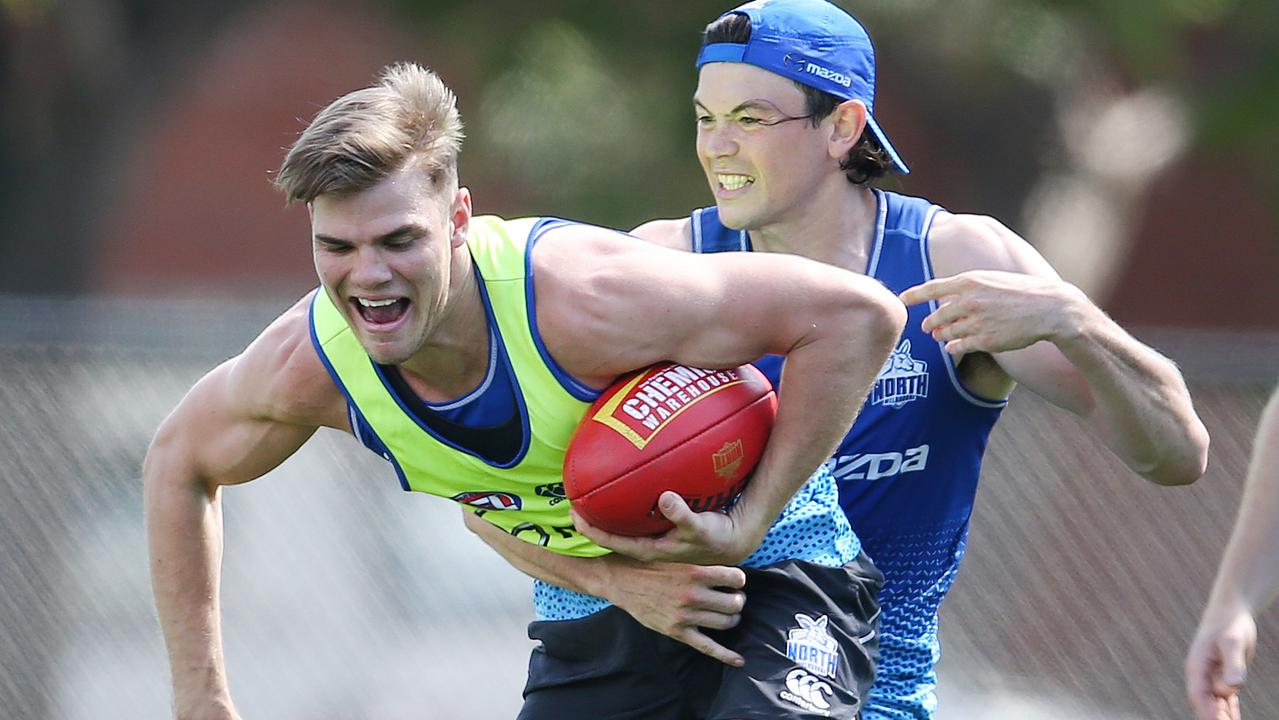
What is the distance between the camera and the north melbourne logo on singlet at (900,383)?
175 inches

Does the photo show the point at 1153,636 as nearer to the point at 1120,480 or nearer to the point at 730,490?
the point at 1120,480

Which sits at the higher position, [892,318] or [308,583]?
[892,318]

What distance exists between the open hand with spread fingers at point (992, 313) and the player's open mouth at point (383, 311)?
1078mm

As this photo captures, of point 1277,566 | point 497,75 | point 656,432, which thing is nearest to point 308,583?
point 656,432

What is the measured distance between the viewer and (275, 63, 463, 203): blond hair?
360cm

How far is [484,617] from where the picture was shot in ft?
21.5

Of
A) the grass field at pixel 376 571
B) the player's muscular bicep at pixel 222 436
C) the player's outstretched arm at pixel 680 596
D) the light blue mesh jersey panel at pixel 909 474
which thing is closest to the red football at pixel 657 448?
the player's outstretched arm at pixel 680 596

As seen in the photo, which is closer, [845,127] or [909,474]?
[909,474]

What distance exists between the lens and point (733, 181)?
15.1 feet

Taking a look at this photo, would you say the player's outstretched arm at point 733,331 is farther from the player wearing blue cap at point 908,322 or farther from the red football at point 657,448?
the player wearing blue cap at point 908,322

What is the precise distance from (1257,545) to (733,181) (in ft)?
5.34

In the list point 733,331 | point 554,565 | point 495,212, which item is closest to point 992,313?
point 733,331

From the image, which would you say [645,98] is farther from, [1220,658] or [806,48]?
[1220,658]

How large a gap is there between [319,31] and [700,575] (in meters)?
15.3
